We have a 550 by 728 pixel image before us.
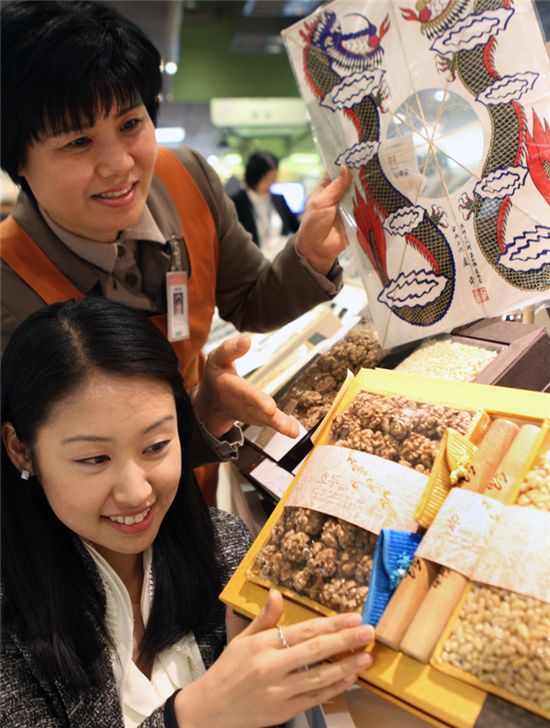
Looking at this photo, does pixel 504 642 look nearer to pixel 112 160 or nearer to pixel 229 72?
pixel 112 160

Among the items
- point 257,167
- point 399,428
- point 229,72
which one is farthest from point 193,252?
point 229,72

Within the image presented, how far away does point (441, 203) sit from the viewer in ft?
3.68

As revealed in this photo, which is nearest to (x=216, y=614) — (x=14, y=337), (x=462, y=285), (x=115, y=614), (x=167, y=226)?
(x=115, y=614)

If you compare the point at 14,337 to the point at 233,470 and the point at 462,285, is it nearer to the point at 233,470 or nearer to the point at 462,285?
the point at 233,470

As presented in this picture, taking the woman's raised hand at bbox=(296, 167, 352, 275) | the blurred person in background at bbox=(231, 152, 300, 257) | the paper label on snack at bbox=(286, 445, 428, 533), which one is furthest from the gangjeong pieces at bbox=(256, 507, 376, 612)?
the blurred person in background at bbox=(231, 152, 300, 257)

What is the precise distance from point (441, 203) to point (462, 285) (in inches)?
5.6

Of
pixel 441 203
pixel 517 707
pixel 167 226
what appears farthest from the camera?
pixel 167 226

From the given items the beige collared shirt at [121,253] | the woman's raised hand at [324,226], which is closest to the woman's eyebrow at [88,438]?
the beige collared shirt at [121,253]

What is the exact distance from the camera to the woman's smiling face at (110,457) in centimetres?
94

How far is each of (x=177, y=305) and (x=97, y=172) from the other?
352mm

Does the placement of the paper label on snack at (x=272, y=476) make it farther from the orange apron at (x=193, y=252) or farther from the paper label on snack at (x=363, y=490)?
the orange apron at (x=193, y=252)

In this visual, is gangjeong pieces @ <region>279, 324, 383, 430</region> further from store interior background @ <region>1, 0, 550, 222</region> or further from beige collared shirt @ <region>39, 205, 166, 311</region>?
store interior background @ <region>1, 0, 550, 222</region>

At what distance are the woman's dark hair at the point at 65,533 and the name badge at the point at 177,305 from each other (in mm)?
341

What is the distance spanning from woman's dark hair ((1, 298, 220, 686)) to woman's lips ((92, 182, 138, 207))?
0.96 feet
